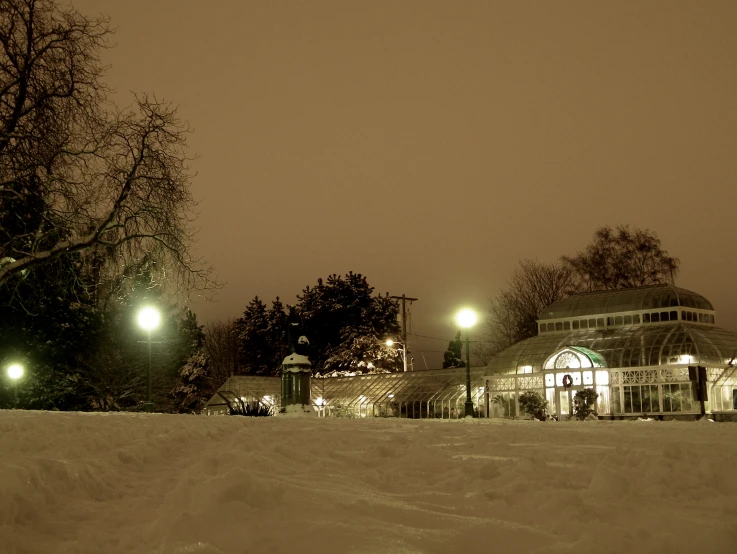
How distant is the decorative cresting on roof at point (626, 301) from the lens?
3744 centimetres

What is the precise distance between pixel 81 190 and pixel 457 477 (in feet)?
47.1

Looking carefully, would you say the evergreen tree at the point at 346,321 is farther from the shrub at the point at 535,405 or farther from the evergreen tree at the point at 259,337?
the shrub at the point at 535,405

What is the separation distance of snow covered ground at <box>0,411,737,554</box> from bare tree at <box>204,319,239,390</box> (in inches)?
2981

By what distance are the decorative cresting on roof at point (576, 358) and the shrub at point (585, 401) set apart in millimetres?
1819

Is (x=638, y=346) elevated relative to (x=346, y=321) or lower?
lower

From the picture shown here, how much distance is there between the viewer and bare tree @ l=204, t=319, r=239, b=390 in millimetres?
84812

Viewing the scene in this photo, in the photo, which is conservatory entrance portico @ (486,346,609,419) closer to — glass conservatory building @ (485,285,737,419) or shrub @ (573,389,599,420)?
glass conservatory building @ (485,285,737,419)

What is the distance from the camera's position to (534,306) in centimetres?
6012

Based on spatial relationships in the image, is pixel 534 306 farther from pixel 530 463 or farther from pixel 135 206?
pixel 530 463

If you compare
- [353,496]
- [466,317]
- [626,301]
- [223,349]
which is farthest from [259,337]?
[353,496]

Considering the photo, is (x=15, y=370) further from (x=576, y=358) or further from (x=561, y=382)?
(x=576, y=358)

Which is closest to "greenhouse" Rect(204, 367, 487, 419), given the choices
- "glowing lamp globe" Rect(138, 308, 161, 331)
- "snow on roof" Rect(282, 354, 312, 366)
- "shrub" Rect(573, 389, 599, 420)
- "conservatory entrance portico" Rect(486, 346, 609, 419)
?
"conservatory entrance portico" Rect(486, 346, 609, 419)

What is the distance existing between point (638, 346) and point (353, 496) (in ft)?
106

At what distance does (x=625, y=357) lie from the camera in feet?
116
